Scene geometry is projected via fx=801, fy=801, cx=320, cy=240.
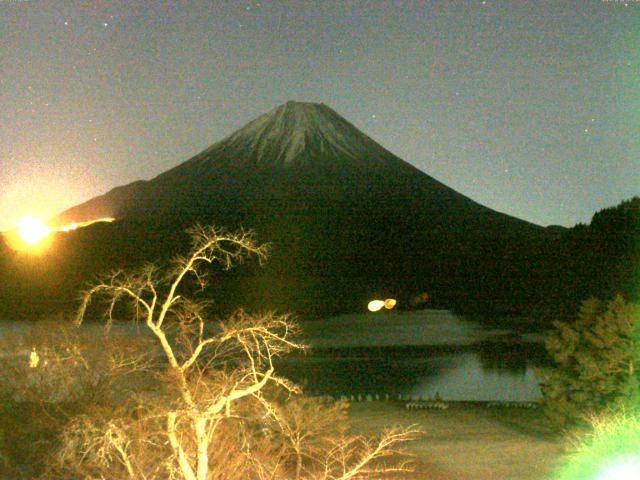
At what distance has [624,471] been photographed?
11219 millimetres

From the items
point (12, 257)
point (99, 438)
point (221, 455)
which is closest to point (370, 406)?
point (221, 455)

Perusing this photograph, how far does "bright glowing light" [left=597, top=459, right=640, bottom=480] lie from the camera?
11062 millimetres

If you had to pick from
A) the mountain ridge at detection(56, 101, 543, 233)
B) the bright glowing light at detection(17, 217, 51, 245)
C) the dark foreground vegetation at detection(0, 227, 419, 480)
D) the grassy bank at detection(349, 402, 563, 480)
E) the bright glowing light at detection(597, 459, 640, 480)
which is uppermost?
the mountain ridge at detection(56, 101, 543, 233)

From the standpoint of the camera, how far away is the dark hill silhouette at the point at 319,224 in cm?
8244

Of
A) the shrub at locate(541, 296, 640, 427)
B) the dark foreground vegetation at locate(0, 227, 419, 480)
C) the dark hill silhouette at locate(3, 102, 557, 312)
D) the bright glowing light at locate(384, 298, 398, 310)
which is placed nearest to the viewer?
the dark foreground vegetation at locate(0, 227, 419, 480)

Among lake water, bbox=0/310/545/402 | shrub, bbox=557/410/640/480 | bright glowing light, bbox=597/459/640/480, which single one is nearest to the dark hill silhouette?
lake water, bbox=0/310/545/402

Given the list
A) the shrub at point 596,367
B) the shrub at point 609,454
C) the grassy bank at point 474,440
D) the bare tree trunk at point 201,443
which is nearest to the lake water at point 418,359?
the shrub at point 596,367

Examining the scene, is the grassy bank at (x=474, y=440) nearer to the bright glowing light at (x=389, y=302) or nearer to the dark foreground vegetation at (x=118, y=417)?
the dark foreground vegetation at (x=118, y=417)

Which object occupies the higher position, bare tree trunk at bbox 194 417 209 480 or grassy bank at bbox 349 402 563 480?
A: bare tree trunk at bbox 194 417 209 480

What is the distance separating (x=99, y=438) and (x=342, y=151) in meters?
116

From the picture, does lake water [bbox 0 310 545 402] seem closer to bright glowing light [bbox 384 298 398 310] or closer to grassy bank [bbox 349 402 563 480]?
bright glowing light [bbox 384 298 398 310]

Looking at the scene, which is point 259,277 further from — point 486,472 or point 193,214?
point 486,472

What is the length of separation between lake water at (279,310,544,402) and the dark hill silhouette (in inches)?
185

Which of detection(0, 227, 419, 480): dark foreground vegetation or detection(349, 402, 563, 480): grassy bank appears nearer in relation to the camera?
detection(0, 227, 419, 480): dark foreground vegetation
